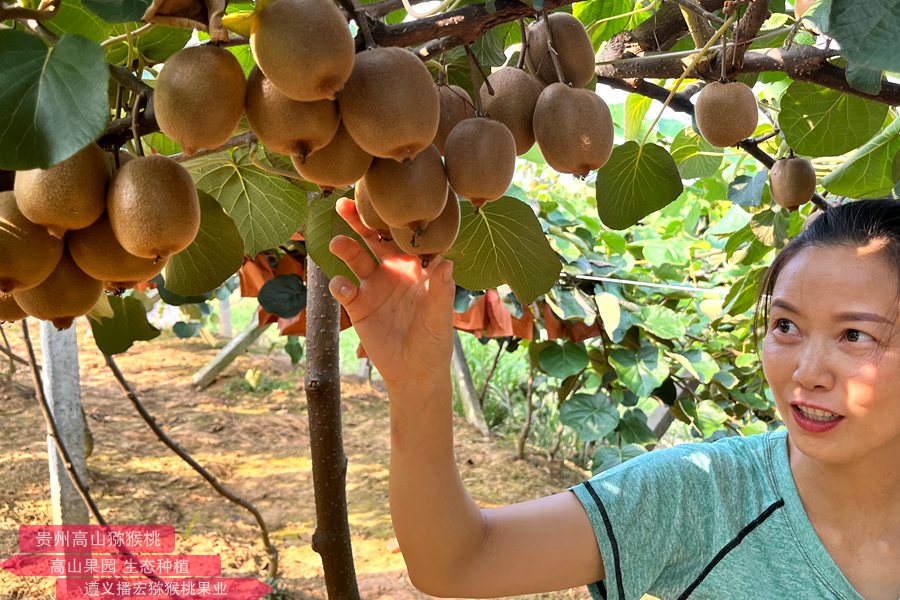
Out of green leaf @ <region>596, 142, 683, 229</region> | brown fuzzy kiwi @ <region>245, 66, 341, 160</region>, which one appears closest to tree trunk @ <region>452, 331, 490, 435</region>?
green leaf @ <region>596, 142, 683, 229</region>

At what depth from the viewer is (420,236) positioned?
24.1 inches

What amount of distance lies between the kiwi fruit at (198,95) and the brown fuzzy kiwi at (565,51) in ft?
1.06

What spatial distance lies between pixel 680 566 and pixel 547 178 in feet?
14.7

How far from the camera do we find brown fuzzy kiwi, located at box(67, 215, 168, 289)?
56 centimetres

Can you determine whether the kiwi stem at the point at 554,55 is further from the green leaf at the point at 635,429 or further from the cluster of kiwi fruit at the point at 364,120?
the green leaf at the point at 635,429

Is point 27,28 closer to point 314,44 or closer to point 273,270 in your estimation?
point 314,44

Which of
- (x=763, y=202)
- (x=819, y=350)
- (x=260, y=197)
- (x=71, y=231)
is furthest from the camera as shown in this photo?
(x=763, y=202)

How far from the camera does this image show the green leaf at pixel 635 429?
2.97m

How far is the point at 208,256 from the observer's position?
2.58 ft

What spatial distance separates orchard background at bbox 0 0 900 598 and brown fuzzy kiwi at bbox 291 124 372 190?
76 mm

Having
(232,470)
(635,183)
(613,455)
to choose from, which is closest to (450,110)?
(635,183)

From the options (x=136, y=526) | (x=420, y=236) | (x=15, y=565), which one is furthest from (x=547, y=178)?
(x=420, y=236)

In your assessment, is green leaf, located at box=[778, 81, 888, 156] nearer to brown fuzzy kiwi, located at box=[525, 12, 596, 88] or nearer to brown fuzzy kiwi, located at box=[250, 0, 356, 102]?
brown fuzzy kiwi, located at box=[525, 12, 596, 88]

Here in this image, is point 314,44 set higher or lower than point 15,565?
higher
